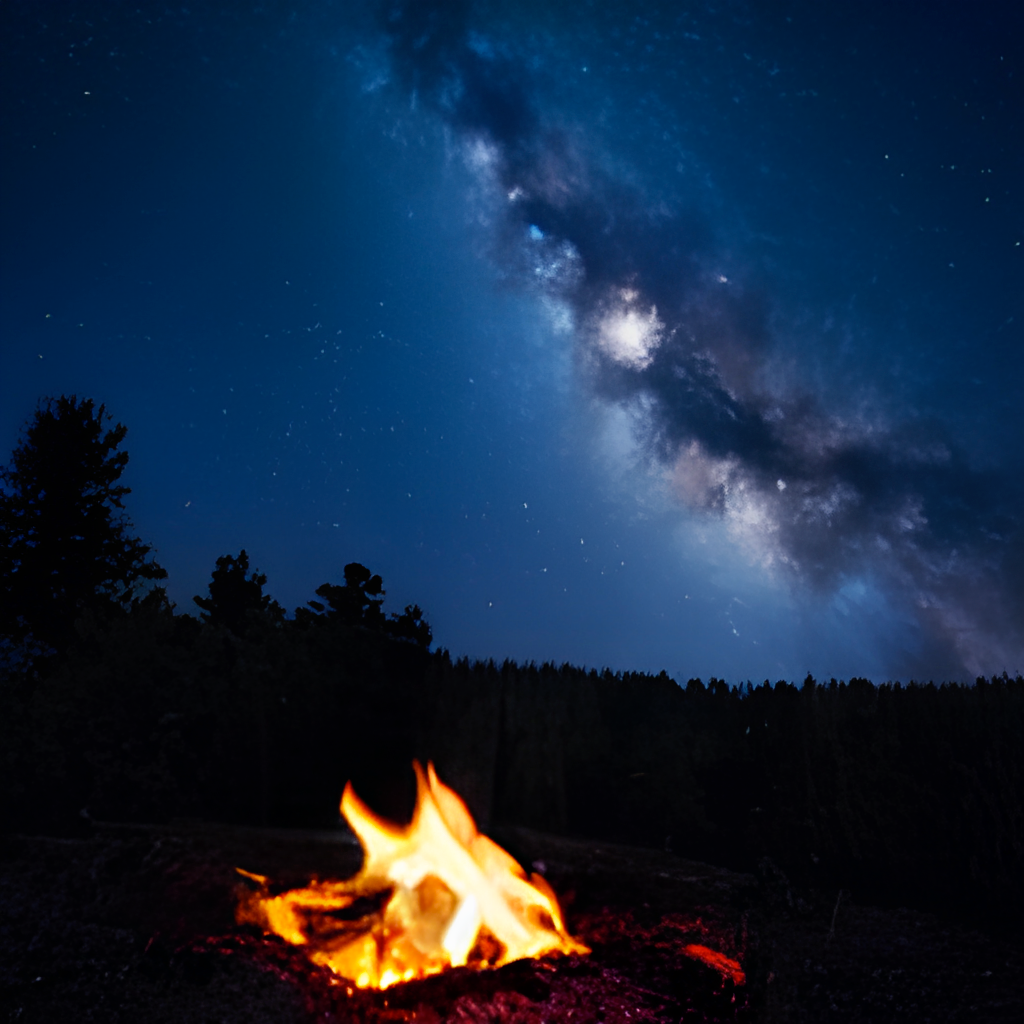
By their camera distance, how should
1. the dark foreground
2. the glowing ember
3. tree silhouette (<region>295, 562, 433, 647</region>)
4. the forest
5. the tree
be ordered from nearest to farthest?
the dark foreground, the glowing ember, the forest, the tree, tree silhouette (<region>295, 562, 433, 647</region>)

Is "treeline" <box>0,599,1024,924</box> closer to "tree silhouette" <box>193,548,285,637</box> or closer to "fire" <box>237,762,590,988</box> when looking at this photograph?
"fire" <box>237,762,590,988</box>

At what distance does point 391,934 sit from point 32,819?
5.15 metres

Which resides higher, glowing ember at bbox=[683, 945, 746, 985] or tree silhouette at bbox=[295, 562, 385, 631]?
tree silhouette at bbox=[295, 562, 385, 631]

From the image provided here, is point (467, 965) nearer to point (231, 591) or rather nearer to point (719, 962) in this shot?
point (719, 962)

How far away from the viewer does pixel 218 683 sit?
775cm

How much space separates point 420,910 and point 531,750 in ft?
11.5

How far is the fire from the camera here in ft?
15.5

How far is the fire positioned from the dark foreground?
252mm

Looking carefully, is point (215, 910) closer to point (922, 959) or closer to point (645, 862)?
point (645, 862)

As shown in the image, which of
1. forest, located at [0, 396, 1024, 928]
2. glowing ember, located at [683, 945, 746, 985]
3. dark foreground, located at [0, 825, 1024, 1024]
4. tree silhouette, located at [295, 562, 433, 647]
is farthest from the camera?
tree silhouette, located at [295, 562, 433, 647]

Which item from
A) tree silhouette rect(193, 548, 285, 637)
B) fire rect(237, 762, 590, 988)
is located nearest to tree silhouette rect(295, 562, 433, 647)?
tree silhouette rect(193, 548, 285, 637)

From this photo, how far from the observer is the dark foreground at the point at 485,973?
423 centimetres

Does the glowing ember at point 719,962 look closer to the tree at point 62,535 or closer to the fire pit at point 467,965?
the fire pit at point 467,965

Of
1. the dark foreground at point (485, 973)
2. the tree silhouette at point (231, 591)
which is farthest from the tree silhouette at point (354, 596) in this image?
the dark foreground at point (485, 973)
